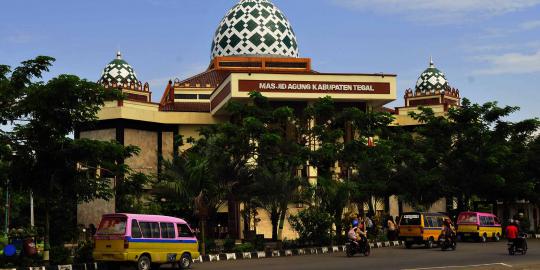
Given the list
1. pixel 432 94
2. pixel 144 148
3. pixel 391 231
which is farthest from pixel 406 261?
pixel 432 94

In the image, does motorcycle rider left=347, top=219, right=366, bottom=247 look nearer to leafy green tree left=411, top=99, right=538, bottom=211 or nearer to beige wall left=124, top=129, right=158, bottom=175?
leafy green tree left=411, top=99, right=538, bottom=211

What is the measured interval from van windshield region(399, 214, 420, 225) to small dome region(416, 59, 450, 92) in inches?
1608

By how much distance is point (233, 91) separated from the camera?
42.4 m

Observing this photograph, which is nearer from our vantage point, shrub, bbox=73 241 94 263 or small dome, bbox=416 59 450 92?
shrub, bbox=73 241 94 263

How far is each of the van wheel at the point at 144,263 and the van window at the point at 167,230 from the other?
38.5 inches

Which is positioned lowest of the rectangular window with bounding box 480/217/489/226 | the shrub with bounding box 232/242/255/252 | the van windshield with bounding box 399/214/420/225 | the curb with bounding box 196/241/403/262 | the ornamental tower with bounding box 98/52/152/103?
the curb with bounding box 196/241/403/262

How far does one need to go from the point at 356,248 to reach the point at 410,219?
17.7 feet

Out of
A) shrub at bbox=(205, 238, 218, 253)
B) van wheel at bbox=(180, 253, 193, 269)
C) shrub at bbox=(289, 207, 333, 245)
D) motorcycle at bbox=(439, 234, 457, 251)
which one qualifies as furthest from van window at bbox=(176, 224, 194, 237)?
motorcycle at bbox=(439, 234, 457, 251)

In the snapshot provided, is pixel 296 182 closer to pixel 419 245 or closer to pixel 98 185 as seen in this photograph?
pixel 419 245

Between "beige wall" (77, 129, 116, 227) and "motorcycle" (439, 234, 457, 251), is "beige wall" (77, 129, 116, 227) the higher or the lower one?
the higher one

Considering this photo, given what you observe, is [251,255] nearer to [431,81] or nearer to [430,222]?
[430,222]

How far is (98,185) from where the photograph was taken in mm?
23266

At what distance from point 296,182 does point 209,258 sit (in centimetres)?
632

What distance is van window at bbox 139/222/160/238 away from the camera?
66.2 ft
